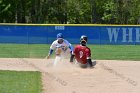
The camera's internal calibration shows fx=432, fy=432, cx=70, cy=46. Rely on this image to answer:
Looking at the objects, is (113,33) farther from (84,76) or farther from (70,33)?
(84,76)

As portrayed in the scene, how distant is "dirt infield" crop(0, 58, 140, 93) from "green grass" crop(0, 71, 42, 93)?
0.81 ft

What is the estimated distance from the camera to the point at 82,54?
1576 centimetres

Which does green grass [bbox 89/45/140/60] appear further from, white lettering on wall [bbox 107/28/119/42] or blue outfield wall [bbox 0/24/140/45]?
white lettering on wall [bbox 107/28/119/42]

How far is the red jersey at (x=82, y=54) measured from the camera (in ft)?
51.4

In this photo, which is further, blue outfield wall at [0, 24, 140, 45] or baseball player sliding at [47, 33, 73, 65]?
blue outfield wall at [0, 24, 140, 45]

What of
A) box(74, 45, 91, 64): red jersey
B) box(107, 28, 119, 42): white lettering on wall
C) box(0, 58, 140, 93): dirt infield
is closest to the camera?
box(0, 58, 140, 93): dirt infield

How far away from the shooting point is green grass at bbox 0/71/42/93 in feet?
33.3

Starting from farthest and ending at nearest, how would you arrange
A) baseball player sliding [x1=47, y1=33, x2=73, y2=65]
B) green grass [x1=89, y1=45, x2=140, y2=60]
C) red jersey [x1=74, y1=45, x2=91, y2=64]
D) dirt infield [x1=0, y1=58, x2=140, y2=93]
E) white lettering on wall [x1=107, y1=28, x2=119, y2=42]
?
white lettering on wall [x1=107, y1=28, x2=119, y2=42] → green grass [x1=89, y1=45, x2=140, y2=60] → baseball player sliding [x1=47, y1=33, x2=73, y2=65] → red jersey [x1=74, y1=45, x2=91, y2=64] → dirt infield [x1=0, y1=58, x2=140, y2=93]

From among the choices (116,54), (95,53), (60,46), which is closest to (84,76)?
(60,46)

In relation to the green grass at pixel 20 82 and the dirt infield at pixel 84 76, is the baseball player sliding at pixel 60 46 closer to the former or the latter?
the dirt infield at pixel 84 76

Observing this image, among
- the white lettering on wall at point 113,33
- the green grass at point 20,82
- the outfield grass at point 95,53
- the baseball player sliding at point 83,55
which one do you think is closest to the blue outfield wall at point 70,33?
the white lettering on wall at point 113,33

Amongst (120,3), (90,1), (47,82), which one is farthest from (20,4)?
(47,82)

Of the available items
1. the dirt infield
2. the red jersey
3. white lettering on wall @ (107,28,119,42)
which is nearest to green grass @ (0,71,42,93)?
the dirt infield

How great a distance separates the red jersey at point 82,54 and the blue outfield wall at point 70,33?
15.9m
